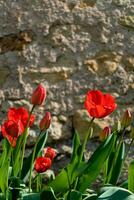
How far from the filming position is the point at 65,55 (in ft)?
9.75

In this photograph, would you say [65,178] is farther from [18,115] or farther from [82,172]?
[18,115]

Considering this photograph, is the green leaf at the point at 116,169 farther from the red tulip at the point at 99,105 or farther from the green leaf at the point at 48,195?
the green leaf at the point at 48,195

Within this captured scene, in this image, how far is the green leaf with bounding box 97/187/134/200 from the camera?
1.89m

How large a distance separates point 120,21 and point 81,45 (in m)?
0.24

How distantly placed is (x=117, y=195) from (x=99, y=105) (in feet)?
0.96

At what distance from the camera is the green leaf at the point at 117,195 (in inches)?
74.2

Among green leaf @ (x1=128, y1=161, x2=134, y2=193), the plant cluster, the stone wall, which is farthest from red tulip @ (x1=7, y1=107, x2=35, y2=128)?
the stone wall

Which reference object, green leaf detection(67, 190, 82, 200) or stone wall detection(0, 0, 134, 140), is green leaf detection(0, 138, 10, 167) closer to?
green leaf detection(67, 190, 82, 200)

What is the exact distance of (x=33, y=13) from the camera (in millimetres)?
2986

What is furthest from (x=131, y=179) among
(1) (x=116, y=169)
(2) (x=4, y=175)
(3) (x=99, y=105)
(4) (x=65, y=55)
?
(4) (x=65, y=55)

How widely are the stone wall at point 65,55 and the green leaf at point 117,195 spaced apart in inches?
39.5

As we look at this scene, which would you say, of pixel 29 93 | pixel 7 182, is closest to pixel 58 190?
pixel 7 182

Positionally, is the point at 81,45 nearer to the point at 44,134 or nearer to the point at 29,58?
the point at 29,58

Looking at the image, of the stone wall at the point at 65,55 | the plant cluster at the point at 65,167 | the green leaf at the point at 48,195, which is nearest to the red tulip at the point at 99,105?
the plant cluster at the point at 65,167
